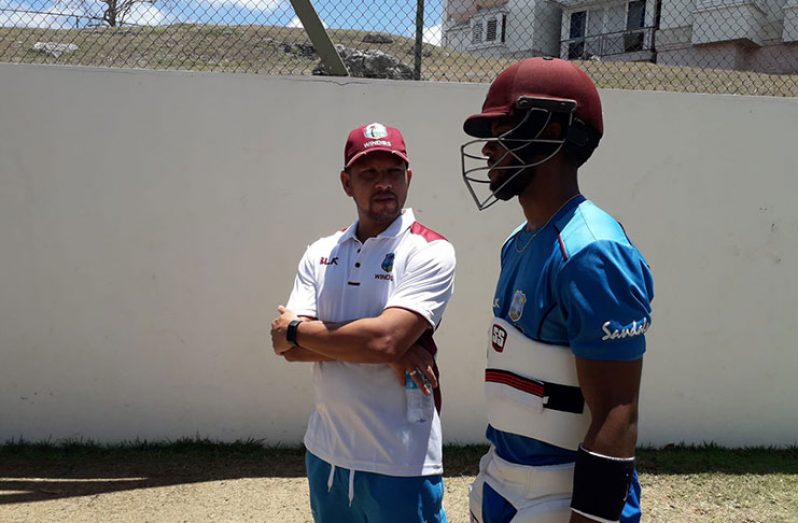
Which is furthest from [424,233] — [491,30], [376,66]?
[491,30]

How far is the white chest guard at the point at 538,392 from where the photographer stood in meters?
1.37

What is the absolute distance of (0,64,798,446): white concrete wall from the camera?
12.6 feet

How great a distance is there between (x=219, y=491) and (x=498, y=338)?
2.65m

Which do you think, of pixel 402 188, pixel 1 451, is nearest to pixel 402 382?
pixel 402 188

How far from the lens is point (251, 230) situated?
390cm

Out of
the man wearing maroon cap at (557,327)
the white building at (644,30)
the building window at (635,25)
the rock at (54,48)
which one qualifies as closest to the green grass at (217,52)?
the rock at (54,48)

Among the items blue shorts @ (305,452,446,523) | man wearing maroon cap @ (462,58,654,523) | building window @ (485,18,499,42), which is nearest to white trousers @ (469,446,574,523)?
man wearing maroon cap @ (462,58,654,523)

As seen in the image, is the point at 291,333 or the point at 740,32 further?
the point at 740,32

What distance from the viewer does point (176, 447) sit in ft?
13.2

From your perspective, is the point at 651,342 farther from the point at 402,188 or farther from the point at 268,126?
the point at 268,126

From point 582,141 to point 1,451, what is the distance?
4.11 m

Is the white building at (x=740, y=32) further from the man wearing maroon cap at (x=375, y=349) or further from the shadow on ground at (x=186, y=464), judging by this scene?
the man wearing maroon cap at (x=375, y=349)

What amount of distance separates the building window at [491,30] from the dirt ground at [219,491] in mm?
17302

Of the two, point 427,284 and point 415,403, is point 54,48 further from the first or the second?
point 415,403
